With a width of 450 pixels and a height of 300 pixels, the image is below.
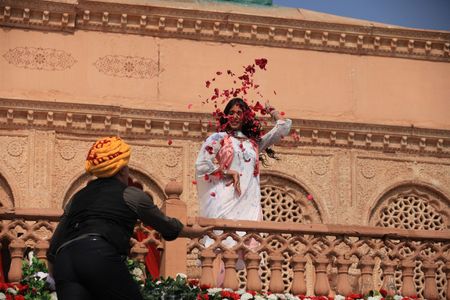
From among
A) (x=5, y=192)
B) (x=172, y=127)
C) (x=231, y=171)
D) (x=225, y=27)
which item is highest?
(x=225, y=27)

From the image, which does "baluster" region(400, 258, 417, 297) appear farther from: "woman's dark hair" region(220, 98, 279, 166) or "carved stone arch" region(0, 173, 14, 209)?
"carved stone arch" region(0, 173, 14, 209)

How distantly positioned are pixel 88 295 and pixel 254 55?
15.4 meters

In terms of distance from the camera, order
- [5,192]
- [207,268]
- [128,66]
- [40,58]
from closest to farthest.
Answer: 1. [207,268]
2. [5,192]
3. [40,58]
4. [128,66]

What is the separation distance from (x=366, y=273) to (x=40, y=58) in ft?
34.7

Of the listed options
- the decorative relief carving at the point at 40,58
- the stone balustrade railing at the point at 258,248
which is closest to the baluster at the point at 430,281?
the stone balustrade railing at the point at 258,248

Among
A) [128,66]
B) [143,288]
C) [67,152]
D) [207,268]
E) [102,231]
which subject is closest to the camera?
[102,231]

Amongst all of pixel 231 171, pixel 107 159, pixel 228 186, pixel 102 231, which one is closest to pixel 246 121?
pixel 231 171

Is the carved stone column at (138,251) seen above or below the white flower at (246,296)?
above

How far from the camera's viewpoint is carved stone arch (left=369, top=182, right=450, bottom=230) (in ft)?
82.5

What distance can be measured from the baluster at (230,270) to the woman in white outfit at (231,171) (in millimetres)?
757

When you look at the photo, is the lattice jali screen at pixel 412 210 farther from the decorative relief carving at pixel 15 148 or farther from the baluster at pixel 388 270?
the baluster at pixel 388 270

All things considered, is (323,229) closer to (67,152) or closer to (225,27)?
(67,152)

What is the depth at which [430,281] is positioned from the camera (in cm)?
1509

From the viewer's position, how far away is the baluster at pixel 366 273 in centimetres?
1452
